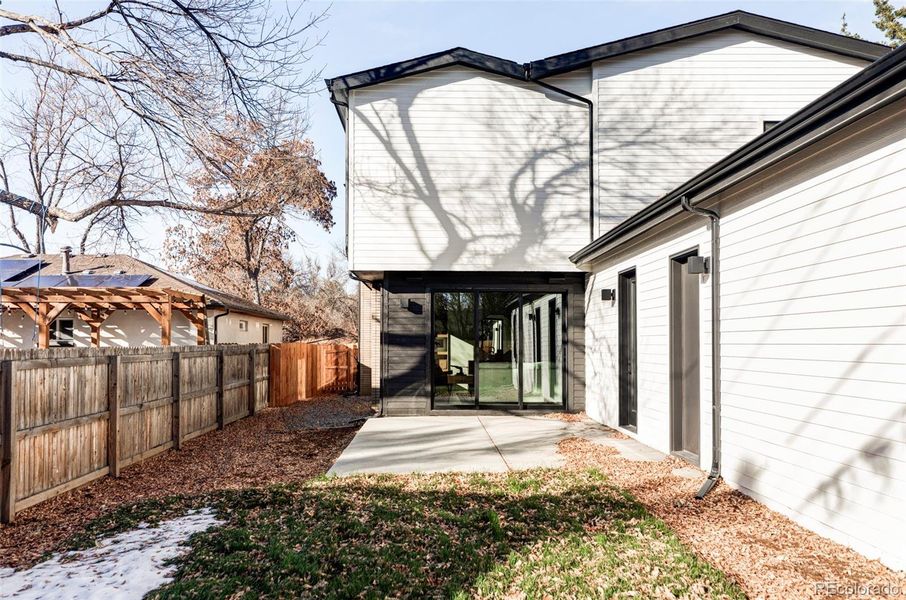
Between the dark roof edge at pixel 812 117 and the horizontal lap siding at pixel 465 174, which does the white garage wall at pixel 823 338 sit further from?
the horizontal lap siding at pixel 465 174

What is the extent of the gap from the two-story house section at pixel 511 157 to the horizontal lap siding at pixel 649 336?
983 mm

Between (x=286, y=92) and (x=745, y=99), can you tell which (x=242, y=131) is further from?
(x=745, y=99)

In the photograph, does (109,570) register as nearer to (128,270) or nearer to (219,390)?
(219,390)

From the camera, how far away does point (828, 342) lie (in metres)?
4.09

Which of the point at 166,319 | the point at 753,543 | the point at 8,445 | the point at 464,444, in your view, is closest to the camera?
the point at 753,543

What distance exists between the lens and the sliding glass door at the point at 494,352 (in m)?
11.1

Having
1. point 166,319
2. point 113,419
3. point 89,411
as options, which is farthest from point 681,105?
point 166,319

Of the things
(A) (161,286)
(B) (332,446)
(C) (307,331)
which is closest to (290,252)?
(C) (307,331)

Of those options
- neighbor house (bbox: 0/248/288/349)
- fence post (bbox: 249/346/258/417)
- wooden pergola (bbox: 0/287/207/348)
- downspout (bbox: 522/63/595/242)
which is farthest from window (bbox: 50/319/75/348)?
downspout (bbox: 522/63/595/242)

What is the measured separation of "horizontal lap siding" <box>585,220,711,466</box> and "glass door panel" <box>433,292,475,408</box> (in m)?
2.33

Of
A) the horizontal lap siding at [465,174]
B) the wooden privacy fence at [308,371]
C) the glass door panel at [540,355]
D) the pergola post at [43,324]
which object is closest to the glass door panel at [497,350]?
the glass door panel at [540,355]

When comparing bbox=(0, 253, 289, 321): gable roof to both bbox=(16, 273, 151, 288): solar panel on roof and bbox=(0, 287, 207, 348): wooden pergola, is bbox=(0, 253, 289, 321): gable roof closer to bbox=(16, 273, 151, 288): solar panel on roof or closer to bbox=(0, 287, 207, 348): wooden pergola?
bbox=(16, 273, 151, 288): solar panel on roof

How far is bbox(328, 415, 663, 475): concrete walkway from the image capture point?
22.1 feet

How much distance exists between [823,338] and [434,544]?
127 inches
